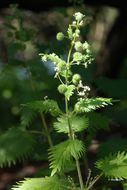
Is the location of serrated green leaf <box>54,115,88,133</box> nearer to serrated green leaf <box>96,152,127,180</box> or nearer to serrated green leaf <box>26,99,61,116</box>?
serrated green leaf <box>26,99,61,116</box>

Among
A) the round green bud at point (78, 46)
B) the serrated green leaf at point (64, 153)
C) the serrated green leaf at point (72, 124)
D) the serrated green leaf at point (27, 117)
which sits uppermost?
the serrated green leaf at point (27, 117)

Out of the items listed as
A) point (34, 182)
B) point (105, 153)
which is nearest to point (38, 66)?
point (105, 153)

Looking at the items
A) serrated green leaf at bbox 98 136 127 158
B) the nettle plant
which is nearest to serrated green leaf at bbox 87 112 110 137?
the nettle plant

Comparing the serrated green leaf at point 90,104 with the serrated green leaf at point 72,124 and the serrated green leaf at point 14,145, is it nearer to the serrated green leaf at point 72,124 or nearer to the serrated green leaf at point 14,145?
the serrated green leaf at point 72,124

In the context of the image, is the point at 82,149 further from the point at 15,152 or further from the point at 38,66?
the point at 38,66

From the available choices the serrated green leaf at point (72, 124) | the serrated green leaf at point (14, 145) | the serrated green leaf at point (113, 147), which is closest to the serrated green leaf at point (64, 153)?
the serrated green leaf at point (72, 124)
